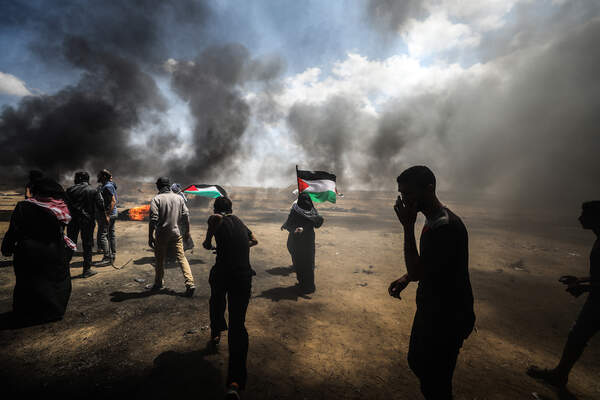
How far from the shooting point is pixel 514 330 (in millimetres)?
4309

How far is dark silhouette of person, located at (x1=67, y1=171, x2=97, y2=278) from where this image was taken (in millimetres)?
4973

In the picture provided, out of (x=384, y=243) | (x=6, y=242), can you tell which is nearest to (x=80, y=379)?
(x=6, y=242)

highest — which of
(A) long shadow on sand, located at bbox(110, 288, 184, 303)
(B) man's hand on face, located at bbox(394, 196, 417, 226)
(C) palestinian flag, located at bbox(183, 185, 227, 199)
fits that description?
(C) palestinian flag, located at bbox(183, 185, 227, 199)

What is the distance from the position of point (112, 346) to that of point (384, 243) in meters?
9.96

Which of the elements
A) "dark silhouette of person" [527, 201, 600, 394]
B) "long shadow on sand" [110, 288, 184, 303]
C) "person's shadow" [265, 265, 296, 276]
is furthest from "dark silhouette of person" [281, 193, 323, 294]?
"dark silhouette of person" [527, 201, 600, 394]

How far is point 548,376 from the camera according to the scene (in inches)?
117

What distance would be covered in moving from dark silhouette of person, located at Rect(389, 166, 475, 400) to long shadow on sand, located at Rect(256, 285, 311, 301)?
3511 mm

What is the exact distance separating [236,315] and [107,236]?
5.54 meters

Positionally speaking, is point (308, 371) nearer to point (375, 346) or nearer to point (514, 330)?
point (375, 346)

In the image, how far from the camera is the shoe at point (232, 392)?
2.28 m

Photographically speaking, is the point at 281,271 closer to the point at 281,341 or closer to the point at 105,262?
the point at 281,341

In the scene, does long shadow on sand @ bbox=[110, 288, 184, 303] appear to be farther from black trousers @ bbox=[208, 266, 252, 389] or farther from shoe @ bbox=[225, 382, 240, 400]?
shoe @ bbox=[225, 382, 240, 400]

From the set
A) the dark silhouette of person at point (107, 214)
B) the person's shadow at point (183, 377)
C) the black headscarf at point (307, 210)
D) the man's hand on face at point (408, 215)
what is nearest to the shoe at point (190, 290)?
the person's shadow at point (183, 377)

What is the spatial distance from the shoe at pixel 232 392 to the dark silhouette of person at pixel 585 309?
3499 millimetres
